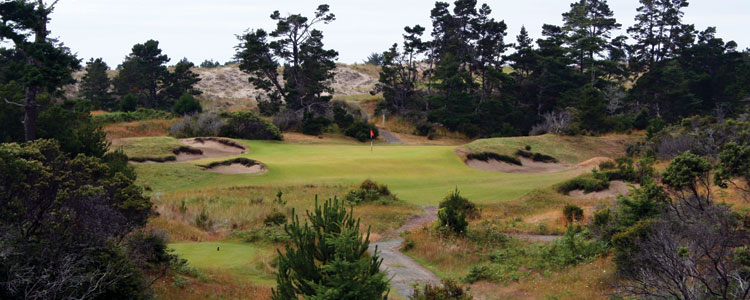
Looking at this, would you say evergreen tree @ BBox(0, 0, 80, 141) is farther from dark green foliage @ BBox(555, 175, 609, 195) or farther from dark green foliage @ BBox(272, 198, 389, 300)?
dark green foliage @ BBox(555, 175, 609, 195)

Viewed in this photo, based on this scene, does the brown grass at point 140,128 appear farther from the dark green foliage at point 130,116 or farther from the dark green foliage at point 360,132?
the dark green foliage at point 360,132

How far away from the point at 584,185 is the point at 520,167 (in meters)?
12.2

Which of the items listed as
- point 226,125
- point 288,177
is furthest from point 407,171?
point 226,125

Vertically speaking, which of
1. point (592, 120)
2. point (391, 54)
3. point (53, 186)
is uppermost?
point (391, 54)

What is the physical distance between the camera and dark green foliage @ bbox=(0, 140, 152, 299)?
25.3 ft

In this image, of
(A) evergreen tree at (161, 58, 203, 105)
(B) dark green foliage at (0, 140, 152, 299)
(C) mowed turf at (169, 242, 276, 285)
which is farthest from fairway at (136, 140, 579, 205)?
(A) evergreen tree at (161, 58, 203, 105)

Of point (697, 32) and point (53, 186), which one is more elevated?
point (697, 32)

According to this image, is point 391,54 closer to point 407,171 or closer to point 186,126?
point 186,126

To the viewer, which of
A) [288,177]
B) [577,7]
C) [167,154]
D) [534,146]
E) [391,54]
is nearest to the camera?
[288,177]

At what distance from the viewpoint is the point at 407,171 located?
32.7 metres

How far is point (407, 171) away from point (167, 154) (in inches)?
568

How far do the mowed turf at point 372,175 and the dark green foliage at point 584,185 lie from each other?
1.55 meters

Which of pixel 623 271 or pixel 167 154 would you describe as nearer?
pixel 623 271

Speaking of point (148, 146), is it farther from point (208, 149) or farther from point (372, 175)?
point (372, 175)
